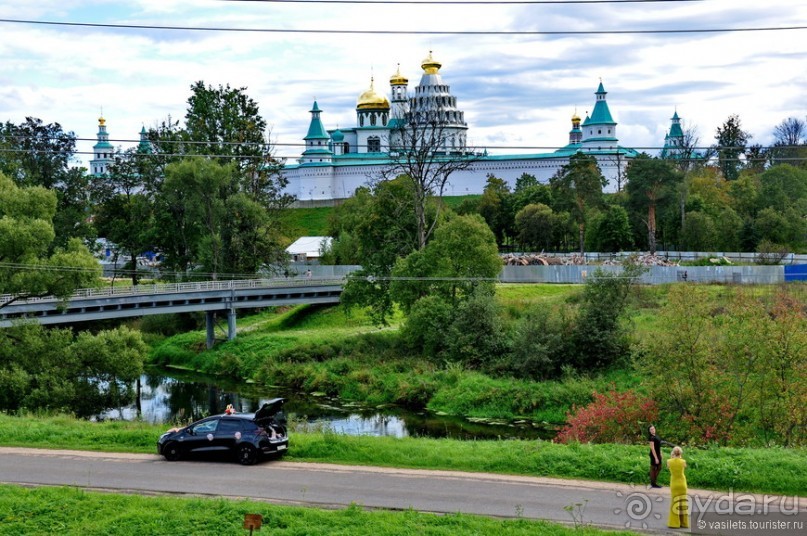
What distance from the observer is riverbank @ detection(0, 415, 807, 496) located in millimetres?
16922

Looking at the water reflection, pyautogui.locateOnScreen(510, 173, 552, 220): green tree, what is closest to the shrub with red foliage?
the water reflection

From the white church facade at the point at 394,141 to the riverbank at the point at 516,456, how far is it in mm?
111309

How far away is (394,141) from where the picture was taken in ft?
453

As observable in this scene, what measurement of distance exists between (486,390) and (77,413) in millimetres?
14888

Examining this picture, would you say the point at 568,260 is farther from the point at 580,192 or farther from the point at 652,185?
the point at 580,192

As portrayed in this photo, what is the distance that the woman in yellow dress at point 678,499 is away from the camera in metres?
14.6

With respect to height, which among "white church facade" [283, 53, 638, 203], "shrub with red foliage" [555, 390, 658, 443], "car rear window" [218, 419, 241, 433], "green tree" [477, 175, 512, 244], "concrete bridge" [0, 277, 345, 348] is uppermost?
"white church facade" [283, 53, 638, 203]

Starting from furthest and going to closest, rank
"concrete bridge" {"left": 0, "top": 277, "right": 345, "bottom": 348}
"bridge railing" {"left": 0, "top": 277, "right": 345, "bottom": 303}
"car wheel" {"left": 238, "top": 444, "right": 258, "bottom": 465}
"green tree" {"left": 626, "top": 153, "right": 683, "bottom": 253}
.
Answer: "green tree" {"left": 626, "top": 153, "right": 683, "bottom": 253} < "bridge railing" {"left": 0, "top": 277, "right": 345, "bottom": 303} < "concrete bridge" {"left": 0, "top": 277, "right": 345, "bottom": 348} < "car wheel" {"left": 238, "top": 444, "right": 258, "bottom": 465}

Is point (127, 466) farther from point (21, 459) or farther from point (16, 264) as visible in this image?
point (16, 264)

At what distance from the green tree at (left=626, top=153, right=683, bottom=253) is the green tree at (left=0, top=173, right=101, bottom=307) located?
44285 mm

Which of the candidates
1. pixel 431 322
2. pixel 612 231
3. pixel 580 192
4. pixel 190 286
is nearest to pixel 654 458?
pixel 431 322

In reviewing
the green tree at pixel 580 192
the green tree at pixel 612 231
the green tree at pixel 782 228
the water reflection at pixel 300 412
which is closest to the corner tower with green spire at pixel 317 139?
the green tree at pixel 580 192

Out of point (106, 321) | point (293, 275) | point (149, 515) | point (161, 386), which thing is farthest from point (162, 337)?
point (149, 515)

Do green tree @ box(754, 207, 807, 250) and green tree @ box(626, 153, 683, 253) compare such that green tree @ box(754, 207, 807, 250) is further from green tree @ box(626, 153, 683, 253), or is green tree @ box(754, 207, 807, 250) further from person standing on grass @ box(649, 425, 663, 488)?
person standing on grass @ box(649, 425, 663, 488)
